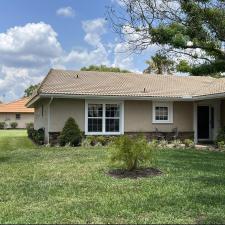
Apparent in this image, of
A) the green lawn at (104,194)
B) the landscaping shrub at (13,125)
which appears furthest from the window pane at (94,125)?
the landscaping shrub at (13,125)

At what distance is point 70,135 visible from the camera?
21.6 meters

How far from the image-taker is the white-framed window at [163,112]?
2458 cm

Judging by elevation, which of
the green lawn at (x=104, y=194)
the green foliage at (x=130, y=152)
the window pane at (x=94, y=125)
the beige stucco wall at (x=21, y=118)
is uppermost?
the beige stucco wall at (x=21, y=118)

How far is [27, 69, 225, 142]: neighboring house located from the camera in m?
22.5

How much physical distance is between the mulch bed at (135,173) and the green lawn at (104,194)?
0.28 m

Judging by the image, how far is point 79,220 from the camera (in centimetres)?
674

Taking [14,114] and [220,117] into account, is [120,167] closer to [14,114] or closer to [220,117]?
[220,117]

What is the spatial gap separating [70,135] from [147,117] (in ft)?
16.6

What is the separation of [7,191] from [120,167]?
3.59 m

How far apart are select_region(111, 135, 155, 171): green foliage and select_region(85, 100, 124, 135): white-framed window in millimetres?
11692

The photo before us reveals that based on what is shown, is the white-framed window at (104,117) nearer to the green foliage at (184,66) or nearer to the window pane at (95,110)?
the window pane at (95,110)

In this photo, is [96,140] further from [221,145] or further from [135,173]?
[135,173]

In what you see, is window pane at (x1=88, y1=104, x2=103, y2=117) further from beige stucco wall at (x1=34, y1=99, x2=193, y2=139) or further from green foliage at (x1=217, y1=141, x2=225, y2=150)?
green foliage at (x1=217, y1=141, x2=225, y2=150)

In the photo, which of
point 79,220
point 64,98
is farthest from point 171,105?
point 79,220
